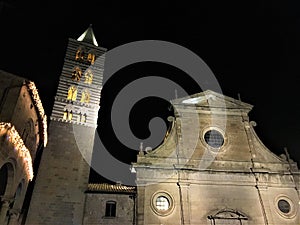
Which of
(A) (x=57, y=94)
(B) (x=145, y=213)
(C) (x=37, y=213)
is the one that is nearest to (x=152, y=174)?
(B) (x=145, y=213)

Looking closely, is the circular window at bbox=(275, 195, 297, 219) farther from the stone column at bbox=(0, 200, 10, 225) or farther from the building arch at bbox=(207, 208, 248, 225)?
the stone column at bbox=(0, 200, 10, 225)

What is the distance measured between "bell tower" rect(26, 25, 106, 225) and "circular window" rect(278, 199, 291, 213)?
12007 millimetres

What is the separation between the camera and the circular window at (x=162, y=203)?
49.9 feet

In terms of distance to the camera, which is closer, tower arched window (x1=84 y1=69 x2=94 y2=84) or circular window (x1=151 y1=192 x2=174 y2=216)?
circular window (x1=151 y1=192 x2=174 y2=216)

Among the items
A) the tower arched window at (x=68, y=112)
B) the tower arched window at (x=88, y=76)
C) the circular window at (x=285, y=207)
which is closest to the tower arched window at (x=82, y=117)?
the tower arched window at (x=68, y=112)

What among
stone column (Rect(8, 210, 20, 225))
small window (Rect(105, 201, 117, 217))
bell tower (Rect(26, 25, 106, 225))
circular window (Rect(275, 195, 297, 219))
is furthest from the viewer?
circular window (Rect(275, 195, 297, 219))

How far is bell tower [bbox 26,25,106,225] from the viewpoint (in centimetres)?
1527

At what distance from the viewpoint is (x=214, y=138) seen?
1897 cm

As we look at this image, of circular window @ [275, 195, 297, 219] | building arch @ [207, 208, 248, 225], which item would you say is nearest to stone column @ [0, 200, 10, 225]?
building arch @ [207, 208, 248, 225]

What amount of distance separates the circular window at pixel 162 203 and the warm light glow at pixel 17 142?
7214 millimetres

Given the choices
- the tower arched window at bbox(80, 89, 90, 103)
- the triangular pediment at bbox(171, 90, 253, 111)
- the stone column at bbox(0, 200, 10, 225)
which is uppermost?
the tower arched window at bbox(80, 89, 90, 103)

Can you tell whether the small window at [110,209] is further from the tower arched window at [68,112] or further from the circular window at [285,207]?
the circular window at [285,207]

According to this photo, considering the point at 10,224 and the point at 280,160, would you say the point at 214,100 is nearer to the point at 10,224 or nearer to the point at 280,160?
the point at 280,160

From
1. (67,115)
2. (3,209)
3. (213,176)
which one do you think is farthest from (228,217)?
(67,115)
